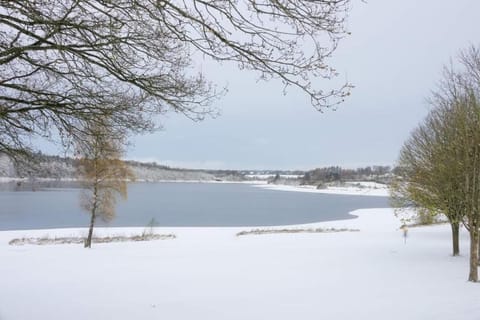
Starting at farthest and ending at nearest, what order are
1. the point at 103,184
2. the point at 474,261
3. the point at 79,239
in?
the point at 79,239 < the point at 103,184 < the point at 474,261

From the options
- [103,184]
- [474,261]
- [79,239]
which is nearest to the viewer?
[474,261]

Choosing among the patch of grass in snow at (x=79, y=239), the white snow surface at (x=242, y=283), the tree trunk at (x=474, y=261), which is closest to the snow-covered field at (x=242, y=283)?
the white snow surface at (x=242, y=283)

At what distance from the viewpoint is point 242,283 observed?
959cm

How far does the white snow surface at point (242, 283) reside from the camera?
6676mm

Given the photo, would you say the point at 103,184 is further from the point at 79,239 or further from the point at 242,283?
the point at 242,283

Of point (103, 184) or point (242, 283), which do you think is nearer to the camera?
point (242, 283)

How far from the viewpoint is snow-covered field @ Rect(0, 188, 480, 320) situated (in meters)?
6.68

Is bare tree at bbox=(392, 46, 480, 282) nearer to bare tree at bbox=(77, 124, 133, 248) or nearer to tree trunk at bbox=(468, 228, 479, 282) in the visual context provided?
tree trunk at bbox=(468, 228, 479, 282)

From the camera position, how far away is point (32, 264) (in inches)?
489

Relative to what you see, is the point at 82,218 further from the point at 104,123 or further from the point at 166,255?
the point at 104,123

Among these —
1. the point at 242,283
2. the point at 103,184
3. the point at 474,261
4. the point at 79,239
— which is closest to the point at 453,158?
the point at 474,261

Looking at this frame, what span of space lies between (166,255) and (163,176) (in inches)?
6215

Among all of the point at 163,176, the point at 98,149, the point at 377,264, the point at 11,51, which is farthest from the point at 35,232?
the point at 163,176

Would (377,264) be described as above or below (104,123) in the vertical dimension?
below
